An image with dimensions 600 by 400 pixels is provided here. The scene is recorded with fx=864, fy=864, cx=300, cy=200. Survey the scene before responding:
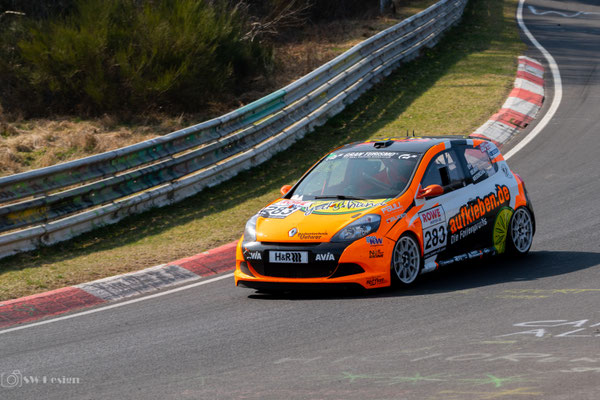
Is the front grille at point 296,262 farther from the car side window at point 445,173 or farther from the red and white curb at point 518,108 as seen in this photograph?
the red and white curb at point 518,108

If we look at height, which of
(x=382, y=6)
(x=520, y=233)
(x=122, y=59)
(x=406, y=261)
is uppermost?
(x=382, y=6)

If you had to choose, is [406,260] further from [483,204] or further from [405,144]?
[405,144]

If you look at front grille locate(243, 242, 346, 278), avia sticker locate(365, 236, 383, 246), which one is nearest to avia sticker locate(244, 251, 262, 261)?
front grille locate(243, 242, 346, 278)

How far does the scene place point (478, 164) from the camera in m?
10.1

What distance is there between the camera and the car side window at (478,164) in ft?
32.8

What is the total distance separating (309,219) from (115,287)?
7.93 ft

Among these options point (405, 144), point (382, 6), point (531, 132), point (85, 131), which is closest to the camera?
point (405, 144)

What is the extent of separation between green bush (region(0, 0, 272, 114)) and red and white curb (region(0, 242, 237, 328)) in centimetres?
635

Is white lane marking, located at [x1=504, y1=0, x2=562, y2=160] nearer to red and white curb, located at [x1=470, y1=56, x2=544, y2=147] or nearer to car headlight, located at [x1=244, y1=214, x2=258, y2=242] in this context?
red and white curb, located at [x1=470, y1=56, x2=544, y2=147]

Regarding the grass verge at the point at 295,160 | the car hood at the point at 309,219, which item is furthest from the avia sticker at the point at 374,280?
the grass verge at the point at 295,160

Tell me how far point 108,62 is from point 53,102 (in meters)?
1.45

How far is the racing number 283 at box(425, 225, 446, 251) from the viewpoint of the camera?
9023mm

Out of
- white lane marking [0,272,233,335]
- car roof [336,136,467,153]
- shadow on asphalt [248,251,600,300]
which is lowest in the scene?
white lane marking [0,272,233,335]

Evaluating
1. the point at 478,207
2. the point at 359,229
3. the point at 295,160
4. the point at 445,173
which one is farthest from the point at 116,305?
the point at 295,160
